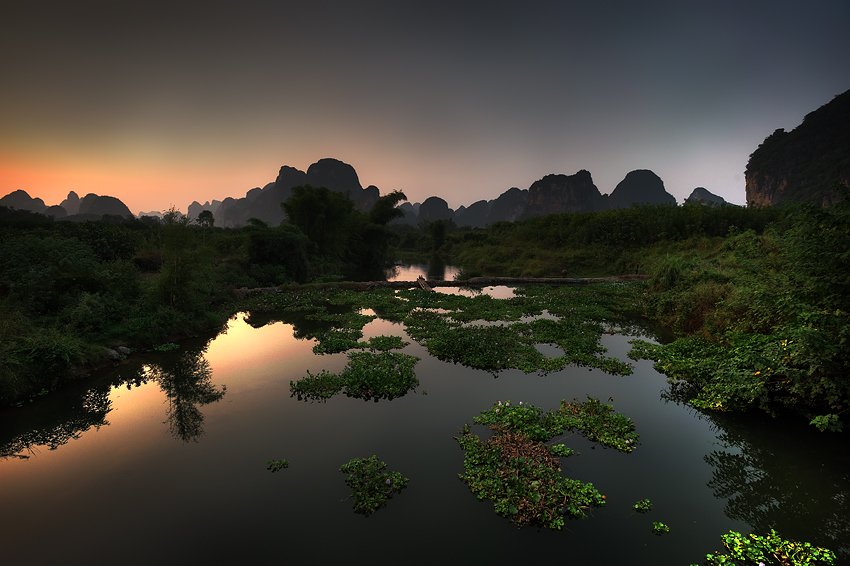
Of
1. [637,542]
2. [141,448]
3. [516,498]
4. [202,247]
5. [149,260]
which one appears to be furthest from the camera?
[149,260]

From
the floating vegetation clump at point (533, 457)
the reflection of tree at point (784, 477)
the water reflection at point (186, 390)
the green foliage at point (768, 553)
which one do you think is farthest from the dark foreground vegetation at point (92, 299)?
the reflection of tree at point (784, 477)

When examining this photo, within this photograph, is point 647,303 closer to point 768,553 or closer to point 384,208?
point 768,553

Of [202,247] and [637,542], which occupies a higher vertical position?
[202,247]

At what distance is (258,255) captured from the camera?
1008 inches

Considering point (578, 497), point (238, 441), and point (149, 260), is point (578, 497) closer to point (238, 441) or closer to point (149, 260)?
point (238, 441)

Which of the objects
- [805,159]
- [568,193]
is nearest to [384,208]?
[805,159]

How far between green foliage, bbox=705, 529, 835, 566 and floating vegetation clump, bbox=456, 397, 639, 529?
152 centimetres

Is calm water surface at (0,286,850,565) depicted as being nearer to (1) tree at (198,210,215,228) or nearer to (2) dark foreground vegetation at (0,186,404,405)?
(2) dark foreground vegetation at (0,186,404,405)

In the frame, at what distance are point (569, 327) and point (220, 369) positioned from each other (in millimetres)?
12884

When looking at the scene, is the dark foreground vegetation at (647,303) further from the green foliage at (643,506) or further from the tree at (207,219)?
the tree at (207,219)

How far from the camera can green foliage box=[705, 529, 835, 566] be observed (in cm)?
442

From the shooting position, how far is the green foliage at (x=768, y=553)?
4.42 metres

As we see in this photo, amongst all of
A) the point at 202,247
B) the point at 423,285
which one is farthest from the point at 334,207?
the point at 202,247

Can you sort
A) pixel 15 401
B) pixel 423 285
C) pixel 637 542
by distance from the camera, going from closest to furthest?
pixel 637 542 < pixel 15 401 < pixel 423 285
